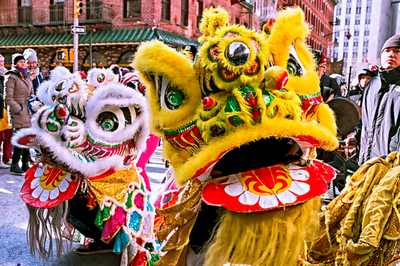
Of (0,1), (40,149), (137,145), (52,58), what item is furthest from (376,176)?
(0,1)

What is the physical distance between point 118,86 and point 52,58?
17553 millimetres

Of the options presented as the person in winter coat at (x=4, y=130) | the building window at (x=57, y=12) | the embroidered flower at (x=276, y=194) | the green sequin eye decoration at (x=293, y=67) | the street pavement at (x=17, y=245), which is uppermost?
the building window at (x=57, y=12)

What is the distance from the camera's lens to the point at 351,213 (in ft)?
4.17

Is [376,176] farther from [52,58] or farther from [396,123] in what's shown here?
[52,58]

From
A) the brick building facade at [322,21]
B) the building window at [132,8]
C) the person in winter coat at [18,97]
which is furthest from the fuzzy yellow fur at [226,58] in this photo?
the brick building facade at [322,21]

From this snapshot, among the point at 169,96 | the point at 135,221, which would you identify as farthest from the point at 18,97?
the point at 169,96

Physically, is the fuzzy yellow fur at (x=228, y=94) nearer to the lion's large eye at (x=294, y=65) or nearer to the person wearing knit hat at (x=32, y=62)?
the lion's large eye at (x=294, y=65)

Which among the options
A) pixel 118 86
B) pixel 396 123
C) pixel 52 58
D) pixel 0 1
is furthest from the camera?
pixel 0 1

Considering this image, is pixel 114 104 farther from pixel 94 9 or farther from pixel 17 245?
pixel 94 9

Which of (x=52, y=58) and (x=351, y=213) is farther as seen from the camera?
(x=52, y=58)

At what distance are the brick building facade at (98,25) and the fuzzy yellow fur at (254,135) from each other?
15151 millimetres

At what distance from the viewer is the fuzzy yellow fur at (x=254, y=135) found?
1.25 m

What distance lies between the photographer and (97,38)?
1777 cm

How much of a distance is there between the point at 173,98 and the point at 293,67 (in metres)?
0.39
